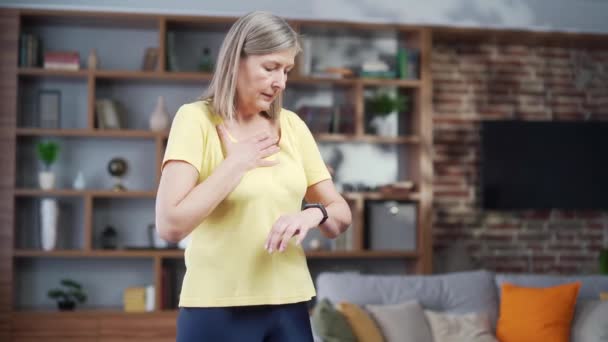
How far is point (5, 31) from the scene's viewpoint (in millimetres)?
5262

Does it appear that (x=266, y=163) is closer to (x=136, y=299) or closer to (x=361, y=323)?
(x=361, y=323)

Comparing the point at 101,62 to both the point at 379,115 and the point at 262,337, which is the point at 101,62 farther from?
the point at 262,337

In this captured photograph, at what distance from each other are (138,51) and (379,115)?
1726 mm

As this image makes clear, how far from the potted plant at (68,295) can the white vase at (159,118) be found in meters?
A: 1.15

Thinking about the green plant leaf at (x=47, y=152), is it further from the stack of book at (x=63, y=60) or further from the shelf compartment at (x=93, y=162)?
the stack of book at (x=63, y=60)

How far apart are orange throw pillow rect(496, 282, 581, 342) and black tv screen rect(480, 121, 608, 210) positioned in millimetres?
1965

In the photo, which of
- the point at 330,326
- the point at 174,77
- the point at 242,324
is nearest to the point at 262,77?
the point at 242,324

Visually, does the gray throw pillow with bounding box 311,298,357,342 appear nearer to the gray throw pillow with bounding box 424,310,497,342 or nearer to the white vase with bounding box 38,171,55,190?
the gray throw pillow with bounding box 424,310,497,342

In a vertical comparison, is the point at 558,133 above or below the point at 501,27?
below

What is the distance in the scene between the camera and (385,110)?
18.5 feet

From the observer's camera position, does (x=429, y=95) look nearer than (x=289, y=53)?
No

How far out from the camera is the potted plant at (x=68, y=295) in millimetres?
5328

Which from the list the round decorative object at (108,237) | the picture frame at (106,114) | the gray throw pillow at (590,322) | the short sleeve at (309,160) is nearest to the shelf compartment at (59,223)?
the round decorative object at (108,237)

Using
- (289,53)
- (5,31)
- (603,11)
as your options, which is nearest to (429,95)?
(603,11)
